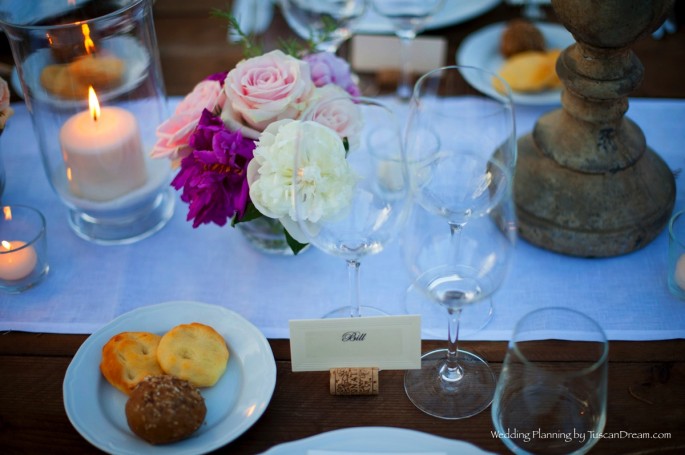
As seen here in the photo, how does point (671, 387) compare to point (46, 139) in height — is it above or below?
below

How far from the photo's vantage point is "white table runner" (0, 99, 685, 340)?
96 centimetres

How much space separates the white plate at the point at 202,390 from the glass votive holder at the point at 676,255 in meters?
0.52

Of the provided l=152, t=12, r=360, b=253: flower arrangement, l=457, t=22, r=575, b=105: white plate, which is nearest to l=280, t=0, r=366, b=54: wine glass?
l=457, t=22, r=575, b=105: white plate

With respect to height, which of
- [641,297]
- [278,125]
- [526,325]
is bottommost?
[641,297]

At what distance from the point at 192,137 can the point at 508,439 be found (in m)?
0.50

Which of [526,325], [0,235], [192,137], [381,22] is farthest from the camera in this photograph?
[381,22]

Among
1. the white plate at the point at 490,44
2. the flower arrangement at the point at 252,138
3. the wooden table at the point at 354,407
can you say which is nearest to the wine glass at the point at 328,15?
the white plate at the point at 490,44

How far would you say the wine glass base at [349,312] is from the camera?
3.18ft

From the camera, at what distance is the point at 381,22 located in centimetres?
154

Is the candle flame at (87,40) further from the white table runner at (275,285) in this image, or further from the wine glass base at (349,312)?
the wine glass base at (349,312)

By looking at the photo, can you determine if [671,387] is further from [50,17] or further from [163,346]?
[50,17]

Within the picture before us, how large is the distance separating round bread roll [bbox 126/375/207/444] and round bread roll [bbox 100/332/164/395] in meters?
0.04

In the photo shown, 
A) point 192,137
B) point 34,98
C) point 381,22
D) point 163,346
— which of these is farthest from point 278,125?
point 381,22

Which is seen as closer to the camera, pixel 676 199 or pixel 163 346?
pixel 163 346
